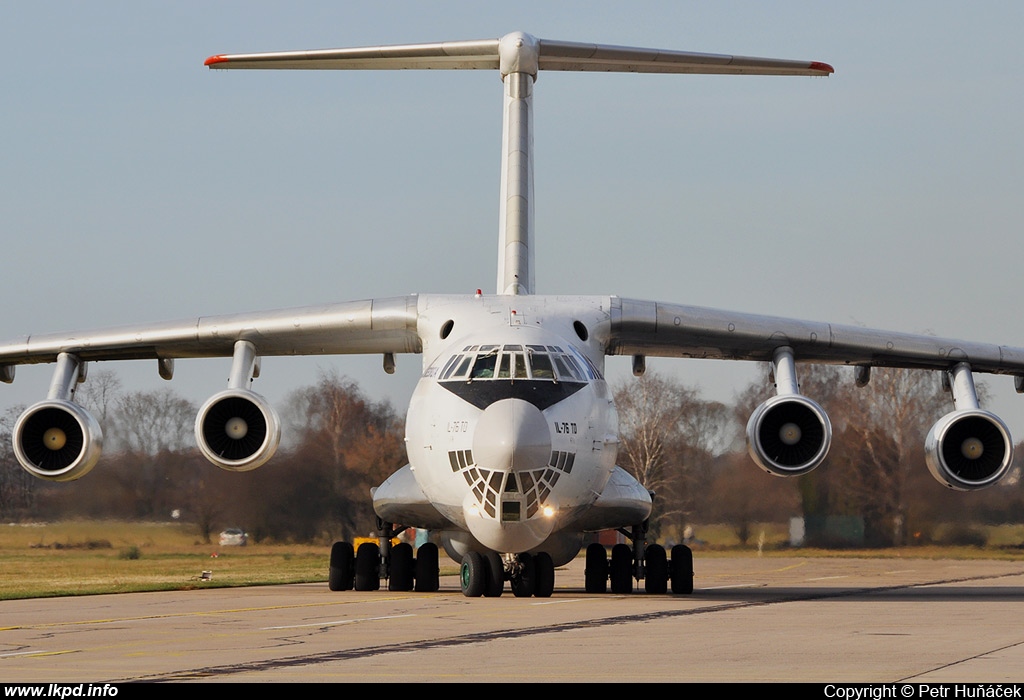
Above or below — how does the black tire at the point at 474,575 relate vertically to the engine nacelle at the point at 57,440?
below

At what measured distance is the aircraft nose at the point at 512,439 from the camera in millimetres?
11320

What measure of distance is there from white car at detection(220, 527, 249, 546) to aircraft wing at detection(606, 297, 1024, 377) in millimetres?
6700

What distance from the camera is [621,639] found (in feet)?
27.5

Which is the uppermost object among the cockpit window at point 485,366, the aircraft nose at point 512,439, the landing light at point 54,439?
the cockpit window at point 485,366

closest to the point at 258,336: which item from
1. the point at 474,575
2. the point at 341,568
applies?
the point at 341,568

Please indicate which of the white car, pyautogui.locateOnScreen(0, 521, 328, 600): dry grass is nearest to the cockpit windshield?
pyautogui.locateOnScreen(0, 521, 328, 600): dry grass

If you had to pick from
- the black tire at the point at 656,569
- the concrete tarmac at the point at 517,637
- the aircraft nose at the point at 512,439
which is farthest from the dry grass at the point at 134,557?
the aircraft nose at the point at 512,439

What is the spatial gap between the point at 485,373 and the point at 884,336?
5.01 m

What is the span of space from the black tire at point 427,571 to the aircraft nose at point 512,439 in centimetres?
407

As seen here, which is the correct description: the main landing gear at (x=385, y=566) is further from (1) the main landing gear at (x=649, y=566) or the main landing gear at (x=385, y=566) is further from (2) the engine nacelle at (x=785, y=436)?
(2) the engine nacelle at (x=785, y=436)

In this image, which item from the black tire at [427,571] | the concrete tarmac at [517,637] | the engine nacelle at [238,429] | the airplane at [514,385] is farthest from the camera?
the black tire at [427,571]

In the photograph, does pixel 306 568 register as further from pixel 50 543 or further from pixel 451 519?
pixel 451 519

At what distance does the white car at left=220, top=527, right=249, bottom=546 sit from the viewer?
19516 mm

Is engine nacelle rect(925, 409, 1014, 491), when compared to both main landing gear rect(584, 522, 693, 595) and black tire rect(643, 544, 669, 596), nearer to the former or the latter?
main landing gear rect(584, 522, 693, 595)
